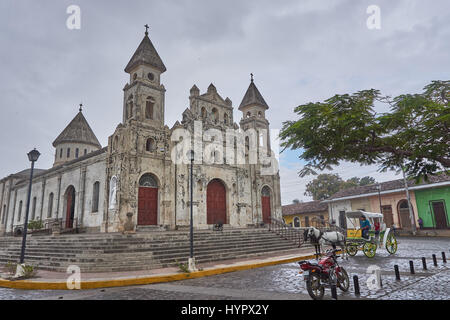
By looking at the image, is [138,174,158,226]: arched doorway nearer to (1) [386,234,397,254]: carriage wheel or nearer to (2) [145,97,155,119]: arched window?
(2) [145,97,155,119]: arched window

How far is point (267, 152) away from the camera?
1085 inches

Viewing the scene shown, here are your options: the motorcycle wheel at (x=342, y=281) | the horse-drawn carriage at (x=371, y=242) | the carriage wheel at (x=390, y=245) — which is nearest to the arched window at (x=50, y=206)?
the horse-drawn carriage at (x=371, y=242)

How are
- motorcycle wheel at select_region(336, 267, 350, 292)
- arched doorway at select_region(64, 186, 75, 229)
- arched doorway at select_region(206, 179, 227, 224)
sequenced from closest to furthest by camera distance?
motorcycle wheel at select_region(336, 267, 350, 292) < arched doorway at select_region(206, 179, 227, 224) < arched doorway at select_region(64, 186, 75, 229)

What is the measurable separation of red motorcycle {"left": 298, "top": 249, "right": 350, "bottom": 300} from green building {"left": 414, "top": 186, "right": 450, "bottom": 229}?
25322mm

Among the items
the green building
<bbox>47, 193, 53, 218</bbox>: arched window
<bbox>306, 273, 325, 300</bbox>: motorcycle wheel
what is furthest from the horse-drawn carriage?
<bbox>47, 193, 53, 218</bbox>: arched window

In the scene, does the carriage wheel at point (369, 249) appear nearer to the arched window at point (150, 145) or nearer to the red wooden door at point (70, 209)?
the arched window at point (150, 145)

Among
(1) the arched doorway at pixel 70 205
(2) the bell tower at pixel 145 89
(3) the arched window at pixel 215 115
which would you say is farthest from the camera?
(1) the arched doorway at pixel 70 205

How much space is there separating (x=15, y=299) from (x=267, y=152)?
2250 centimetres

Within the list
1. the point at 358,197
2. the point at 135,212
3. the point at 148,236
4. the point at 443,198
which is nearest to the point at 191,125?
the point at 135,212

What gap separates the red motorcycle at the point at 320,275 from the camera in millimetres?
6254

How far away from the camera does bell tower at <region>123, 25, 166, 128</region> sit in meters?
20.8

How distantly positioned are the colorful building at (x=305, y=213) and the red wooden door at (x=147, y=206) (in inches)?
920
